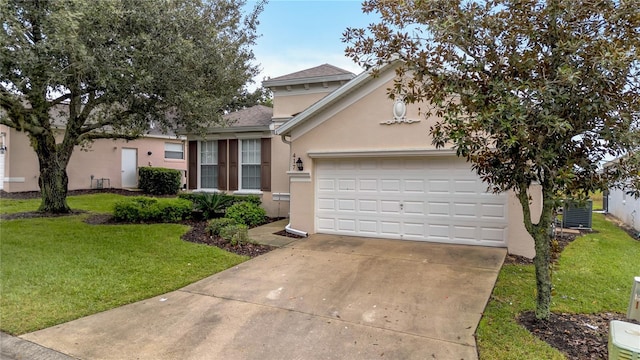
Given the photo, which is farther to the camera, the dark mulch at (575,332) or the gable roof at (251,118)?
the gable roof at (251,118)

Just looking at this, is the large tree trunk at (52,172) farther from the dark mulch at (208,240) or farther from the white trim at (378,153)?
the white trim at (378,153)

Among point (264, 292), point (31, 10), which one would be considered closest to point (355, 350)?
point (264, 292)

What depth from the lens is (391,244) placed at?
8.75m

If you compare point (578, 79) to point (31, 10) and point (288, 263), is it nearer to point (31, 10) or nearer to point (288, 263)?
point (288, 263)

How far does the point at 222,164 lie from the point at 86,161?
35.5 ft

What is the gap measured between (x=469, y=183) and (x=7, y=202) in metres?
17.2

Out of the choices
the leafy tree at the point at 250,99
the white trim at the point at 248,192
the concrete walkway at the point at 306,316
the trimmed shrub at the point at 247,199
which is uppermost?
the leafy tree at the point at 250,99

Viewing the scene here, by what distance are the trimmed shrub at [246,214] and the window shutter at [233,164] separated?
1.76 meters

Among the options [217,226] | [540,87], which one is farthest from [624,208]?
[217,226]

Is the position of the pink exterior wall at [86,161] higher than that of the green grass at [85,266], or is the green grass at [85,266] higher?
the pink exterior wall at [86,161]

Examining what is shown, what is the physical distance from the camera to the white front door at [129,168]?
21.1m

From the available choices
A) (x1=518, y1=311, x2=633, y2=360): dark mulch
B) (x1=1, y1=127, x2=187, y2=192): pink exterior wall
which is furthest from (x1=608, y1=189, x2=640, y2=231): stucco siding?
(x1=1, y1=127, x2=187, y2=192): pink exterior wall

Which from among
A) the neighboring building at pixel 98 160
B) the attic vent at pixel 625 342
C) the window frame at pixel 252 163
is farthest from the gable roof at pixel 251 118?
the attic vent at pixel 625 342

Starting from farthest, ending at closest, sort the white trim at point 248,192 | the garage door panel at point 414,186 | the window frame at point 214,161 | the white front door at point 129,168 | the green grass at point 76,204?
the white front door at point 129,168 < the window frame at point 214,161 < the green grass at point 76,204 < the white trim at point 248,192 < the garage door panel at point 414,186
